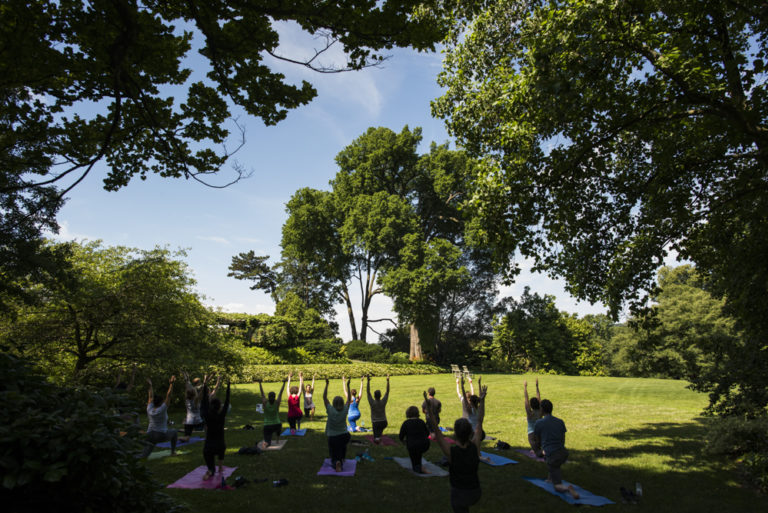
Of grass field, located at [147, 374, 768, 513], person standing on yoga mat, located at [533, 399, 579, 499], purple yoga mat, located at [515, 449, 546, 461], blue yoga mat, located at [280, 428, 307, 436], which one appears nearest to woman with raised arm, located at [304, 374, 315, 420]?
grass field, located at [147, 374, 768, 513]

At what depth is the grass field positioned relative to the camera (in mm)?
7145

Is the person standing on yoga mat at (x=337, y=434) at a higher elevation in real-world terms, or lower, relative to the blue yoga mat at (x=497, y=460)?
higher

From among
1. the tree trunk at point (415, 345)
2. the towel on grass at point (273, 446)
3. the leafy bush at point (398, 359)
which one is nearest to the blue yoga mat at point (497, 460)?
the towel on grass at point (273, 446)

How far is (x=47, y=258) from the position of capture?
10.0 metres

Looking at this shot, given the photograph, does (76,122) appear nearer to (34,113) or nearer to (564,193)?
(34,113)

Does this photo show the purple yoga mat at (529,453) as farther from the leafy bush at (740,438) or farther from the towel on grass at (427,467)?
the leafy bush at (740,438)

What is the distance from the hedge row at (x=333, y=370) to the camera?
2878 centimetres

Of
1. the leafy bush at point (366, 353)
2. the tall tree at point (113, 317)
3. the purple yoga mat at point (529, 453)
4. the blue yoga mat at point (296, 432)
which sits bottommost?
the blue yoga mat at point (296, 432)

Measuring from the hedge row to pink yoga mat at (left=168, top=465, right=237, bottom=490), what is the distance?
16.7 m

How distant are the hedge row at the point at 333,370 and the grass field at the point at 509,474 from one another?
12.0 metres

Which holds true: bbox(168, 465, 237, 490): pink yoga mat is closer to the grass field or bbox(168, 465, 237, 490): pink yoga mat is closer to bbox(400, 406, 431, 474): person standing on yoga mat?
the grass field

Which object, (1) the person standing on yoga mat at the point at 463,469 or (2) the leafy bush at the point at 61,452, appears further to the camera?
(1) the person standing on yoga mat at the point at 463,469

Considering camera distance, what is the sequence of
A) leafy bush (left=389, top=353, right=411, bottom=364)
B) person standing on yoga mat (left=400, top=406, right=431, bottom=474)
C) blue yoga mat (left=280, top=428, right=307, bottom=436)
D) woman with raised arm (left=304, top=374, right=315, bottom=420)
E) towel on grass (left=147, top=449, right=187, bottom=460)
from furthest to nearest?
leafy bush (left=389, top=353, right=411, bottom=364)
woman with raised arm (left=304, top=374, right=315, bottom=420)
blue yoga mat (left=280, top=428, right=307, bottom=436)
towel on grass (left=147, top=449, right=187, bottom=460)
person standing on yoga mat (left=400, top=406, right=431, bottom=474)

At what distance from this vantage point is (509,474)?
8.97m
